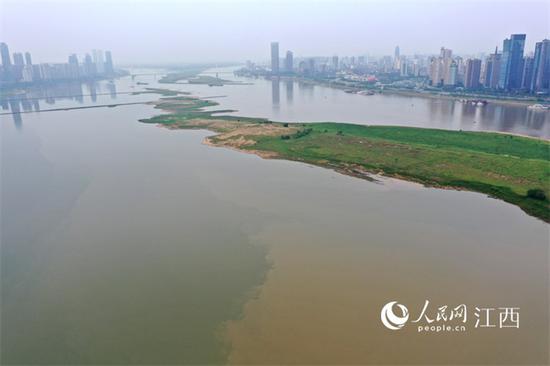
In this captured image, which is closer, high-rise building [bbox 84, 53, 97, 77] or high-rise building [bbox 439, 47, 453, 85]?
high-rise building [bbox 439, 47, 453, 85]

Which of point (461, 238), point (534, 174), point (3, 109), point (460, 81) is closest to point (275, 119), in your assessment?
point (534, 174)

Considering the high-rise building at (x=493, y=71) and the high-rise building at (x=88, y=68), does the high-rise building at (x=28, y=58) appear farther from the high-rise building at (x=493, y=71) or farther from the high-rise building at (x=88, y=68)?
the high-rise building at (x=493, y=71)

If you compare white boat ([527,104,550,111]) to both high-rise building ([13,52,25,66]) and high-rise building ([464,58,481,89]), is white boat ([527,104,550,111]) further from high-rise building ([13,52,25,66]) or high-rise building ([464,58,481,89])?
high-rise building ([13,52,25,66])

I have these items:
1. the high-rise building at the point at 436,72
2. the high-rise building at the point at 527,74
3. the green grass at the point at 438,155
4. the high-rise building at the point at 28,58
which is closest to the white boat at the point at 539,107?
the high-rise building at the point at 527,74

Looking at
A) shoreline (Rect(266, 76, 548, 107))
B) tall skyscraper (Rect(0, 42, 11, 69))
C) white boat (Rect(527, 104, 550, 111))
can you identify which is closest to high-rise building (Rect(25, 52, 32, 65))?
tall skyscraper (Rect(0, 42, 11, 69))

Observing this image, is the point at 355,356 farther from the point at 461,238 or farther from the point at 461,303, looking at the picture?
the point at 461,238

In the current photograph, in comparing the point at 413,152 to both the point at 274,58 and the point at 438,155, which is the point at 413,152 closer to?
the point at 438,155
